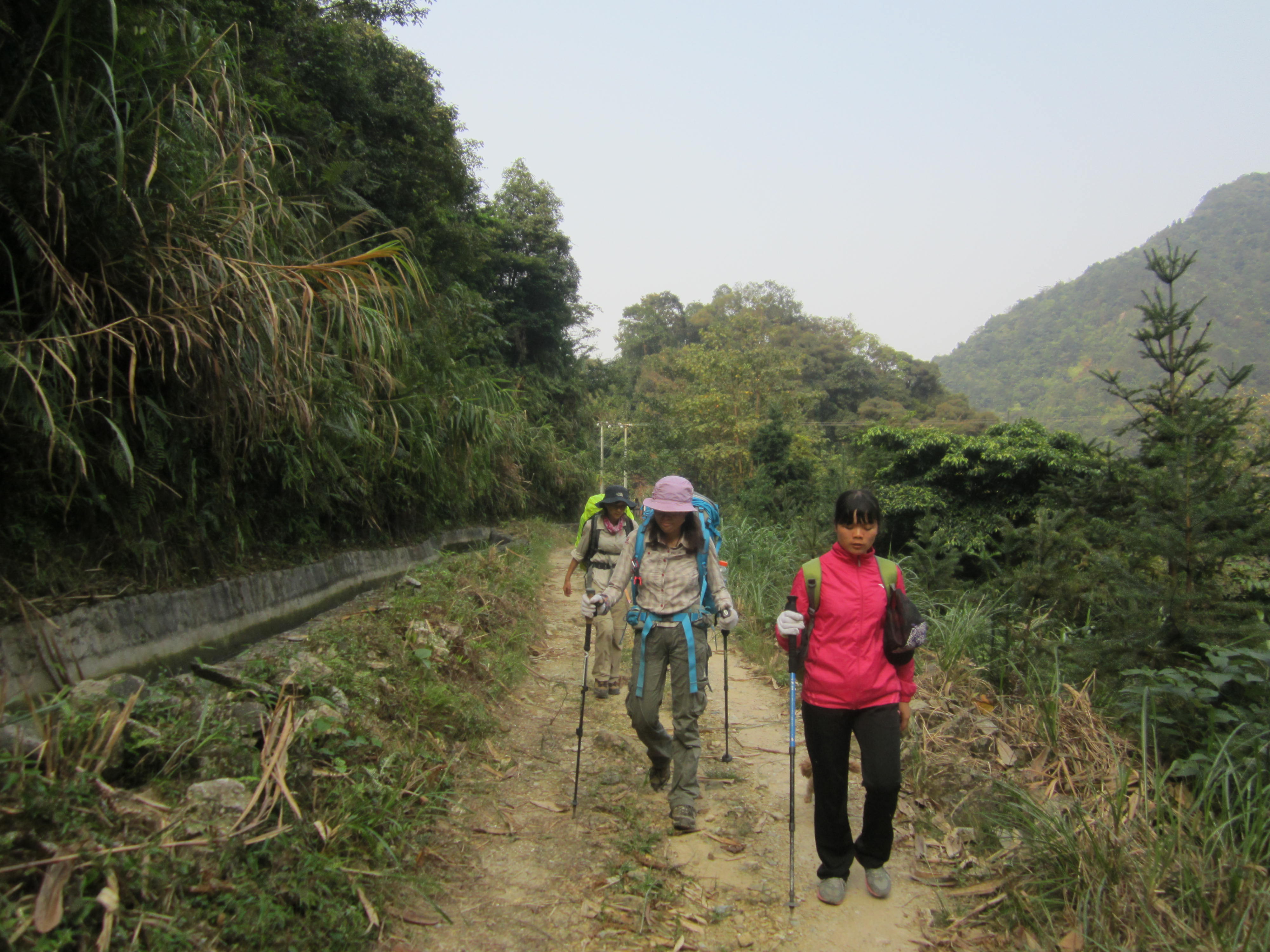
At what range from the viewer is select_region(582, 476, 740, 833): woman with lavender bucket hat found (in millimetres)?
4156

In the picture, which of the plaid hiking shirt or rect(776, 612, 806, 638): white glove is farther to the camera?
the plaid hiking shirt

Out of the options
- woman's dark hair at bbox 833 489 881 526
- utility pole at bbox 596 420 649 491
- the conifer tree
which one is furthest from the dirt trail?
utility pole at bbox 596 420 649 491

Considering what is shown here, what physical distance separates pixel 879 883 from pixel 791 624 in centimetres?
122

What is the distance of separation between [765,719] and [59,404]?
16.4 feet

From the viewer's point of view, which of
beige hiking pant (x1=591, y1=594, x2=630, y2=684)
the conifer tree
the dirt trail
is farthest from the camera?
beige hiking pant (x1=591, y1=594, x2=630, y2=684)

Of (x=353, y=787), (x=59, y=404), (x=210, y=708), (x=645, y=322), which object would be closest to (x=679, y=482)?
(x=353, y=787)

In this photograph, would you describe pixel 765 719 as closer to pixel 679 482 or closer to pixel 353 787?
pixel 679 482

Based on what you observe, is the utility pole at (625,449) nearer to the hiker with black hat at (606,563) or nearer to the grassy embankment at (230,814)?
the hiker with black hat at (606,563)

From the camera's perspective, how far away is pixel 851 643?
3.30 m

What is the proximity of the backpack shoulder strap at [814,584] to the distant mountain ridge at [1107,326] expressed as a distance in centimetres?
5645

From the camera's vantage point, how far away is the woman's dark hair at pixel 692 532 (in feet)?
14.0

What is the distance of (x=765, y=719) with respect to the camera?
6055mm

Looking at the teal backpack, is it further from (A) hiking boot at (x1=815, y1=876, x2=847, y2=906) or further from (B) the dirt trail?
(A) hiking boot at (x1=815, y1=876, x2=847, y2=906)

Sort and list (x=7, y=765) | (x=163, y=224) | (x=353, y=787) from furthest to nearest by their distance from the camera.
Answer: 1. (x=163, y=224)
2. (x=353, y=787)
3. (x=7, y=765)
